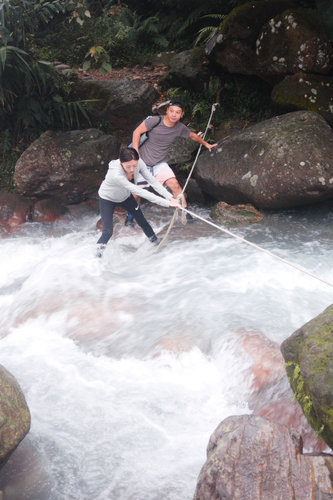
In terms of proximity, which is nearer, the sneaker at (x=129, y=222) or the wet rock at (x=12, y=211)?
the sneaker at (x=129, y=222)

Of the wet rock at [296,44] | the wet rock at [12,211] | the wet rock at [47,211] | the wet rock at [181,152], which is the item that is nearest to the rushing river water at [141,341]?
the wet rock at [12,211]

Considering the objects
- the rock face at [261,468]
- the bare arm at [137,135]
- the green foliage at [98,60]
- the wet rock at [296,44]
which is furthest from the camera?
the green foliage at [98,60]

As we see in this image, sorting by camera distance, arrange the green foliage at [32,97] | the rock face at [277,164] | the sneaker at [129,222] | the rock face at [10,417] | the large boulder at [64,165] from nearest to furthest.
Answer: the rock face at [10,417] < the rock face at [277,164] < the sneaker at [129,222] < the green foliage at [32,97] < the large boulder at [64,165]

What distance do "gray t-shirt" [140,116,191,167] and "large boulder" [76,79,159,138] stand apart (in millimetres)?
2761

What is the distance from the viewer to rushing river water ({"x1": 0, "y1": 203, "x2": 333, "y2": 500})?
3.31 m

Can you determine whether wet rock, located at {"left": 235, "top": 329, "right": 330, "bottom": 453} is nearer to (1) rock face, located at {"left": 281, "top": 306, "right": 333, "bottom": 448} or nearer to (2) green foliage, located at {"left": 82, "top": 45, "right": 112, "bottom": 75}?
(1) rock face, located at {"left": 281, "top": 306, "right": 333, "bottom": 448}

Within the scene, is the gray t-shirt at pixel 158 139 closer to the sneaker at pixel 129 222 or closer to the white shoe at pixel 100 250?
the sneaker at pixel 129 222

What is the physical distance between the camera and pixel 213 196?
26.3ft

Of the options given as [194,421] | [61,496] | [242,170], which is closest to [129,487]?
[61,496]

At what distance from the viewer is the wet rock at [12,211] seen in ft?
27.2

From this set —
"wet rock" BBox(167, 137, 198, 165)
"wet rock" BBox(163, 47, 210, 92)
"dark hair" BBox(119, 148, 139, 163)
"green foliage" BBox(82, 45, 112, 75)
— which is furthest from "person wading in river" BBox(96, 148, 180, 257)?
"green foliage" BBox(82, 45, 112, 75)

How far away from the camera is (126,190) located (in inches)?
233

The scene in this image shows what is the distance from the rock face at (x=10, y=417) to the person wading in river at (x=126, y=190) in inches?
104

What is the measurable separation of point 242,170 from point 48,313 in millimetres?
3897
